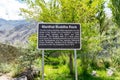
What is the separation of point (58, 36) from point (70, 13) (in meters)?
4.44

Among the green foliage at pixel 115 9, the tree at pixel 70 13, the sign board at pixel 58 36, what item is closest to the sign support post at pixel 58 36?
the sign board at pixel 58 36

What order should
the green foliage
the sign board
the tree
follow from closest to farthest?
the sign board → the tree → the green foliage

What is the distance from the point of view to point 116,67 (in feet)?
53.6

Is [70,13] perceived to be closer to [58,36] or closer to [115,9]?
[58,36]

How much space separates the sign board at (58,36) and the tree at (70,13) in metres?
4.24

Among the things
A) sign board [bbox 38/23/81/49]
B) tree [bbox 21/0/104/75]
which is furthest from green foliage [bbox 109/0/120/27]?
sign board [bbox 38/23/81/49]

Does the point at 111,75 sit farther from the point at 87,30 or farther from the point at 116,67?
the point at 87,30

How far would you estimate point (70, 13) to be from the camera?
43.2 feet

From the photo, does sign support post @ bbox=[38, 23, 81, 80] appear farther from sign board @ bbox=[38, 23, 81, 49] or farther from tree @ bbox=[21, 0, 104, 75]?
tree @ bbox=[21, 0, 104, 75]

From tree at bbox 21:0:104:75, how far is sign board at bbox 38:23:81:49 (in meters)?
4.24

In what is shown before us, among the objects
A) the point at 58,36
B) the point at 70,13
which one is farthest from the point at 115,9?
the point at 58,36

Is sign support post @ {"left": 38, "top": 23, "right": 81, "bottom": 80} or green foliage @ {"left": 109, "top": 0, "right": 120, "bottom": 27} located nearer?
sign support post @ {"left": 38, "top": 23, "right": 81, "bottom": 80}

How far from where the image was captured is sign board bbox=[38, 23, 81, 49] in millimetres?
8781

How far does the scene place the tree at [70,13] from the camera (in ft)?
43.3
